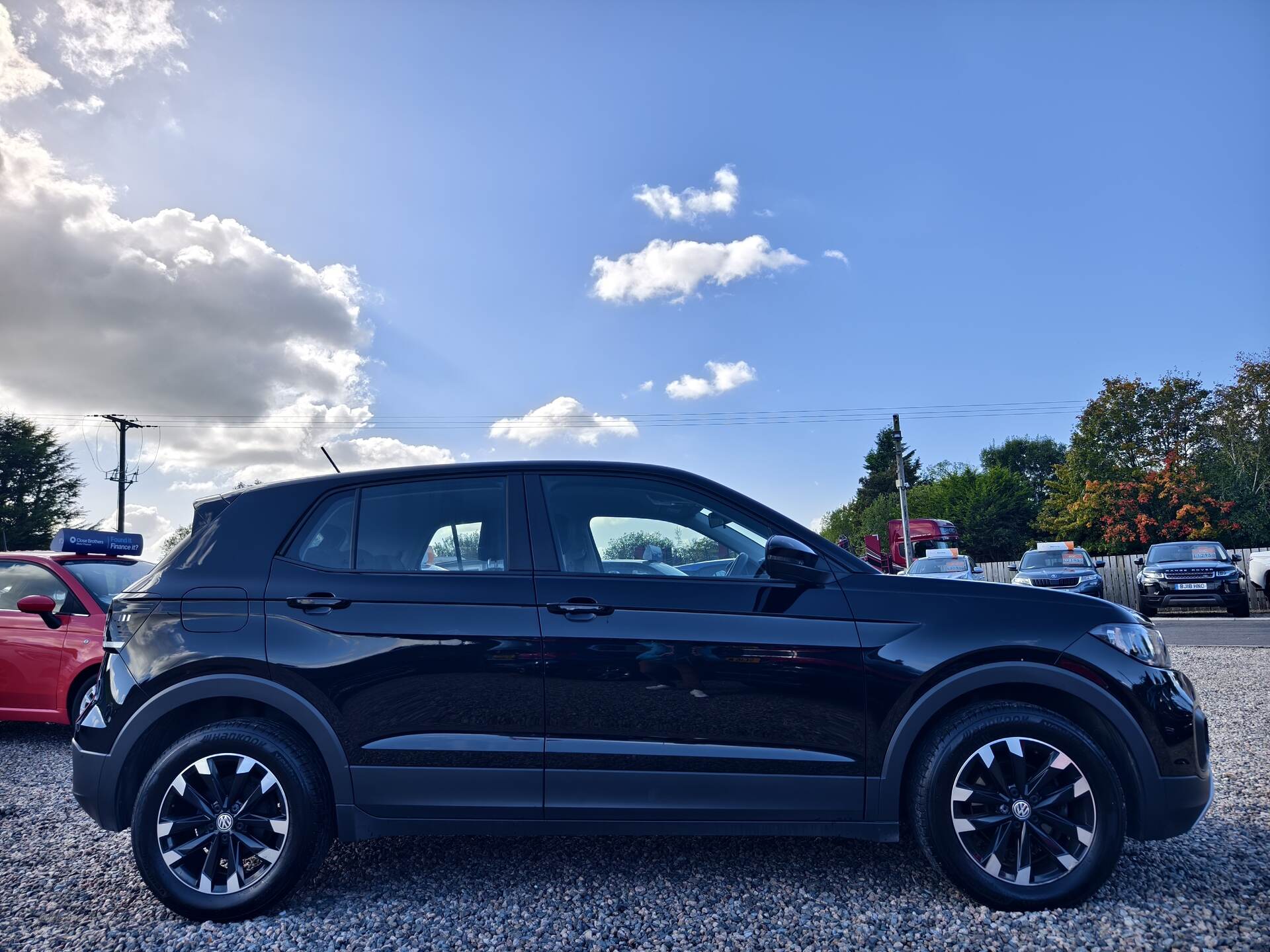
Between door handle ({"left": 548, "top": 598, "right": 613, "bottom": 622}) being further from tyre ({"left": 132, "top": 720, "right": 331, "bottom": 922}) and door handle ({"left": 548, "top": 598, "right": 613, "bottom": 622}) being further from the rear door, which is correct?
tyre ({"left": 132, "top": 720, "right": 331, "bottom": 922})

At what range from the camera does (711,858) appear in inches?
135

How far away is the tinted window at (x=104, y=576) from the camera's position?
641 centimetres

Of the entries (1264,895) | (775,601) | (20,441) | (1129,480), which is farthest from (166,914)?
(20,441)

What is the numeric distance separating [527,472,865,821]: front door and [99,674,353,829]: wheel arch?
34.1 inches

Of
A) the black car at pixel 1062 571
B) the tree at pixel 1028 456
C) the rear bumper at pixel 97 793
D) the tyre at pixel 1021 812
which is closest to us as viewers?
the tyre at pixel 1021 812

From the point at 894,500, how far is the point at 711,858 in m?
73.2

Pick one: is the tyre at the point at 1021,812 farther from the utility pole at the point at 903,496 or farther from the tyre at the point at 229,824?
the utility pole at the point at 903,496

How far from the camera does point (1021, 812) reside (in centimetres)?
290

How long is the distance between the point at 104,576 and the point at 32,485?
43299 mm

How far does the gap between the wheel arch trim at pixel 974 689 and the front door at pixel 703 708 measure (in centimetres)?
10

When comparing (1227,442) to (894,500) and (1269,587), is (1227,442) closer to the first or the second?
(1269,587)

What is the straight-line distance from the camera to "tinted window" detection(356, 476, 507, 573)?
3258 millimetres

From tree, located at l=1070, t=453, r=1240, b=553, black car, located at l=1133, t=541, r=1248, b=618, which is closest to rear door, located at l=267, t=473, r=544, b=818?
black car, located at l=1133, t=541, r=1248, b=618

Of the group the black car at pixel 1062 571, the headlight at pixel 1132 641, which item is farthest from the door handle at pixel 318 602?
the black car at pixel 1062 571
